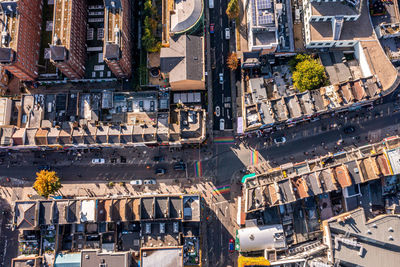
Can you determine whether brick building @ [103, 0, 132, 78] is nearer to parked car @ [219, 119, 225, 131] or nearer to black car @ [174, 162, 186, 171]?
black car @ [174, 162, 186, 171]

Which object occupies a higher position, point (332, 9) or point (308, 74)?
point (332, 9)

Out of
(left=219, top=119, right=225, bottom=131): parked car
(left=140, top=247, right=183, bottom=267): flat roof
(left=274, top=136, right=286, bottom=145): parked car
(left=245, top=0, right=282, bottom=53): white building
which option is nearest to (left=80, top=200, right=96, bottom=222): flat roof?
(left=140, top=247, right=183, bottom=267): flat roof

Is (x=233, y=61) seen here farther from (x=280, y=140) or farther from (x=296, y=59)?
(x=280, y=140)

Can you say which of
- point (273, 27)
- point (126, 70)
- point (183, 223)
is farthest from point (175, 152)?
point (273, 27)

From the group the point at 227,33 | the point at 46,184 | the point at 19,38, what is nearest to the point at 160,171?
the point at 46,184

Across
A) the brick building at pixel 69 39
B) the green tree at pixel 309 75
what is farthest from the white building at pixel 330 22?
the brick building at pixel 69 39

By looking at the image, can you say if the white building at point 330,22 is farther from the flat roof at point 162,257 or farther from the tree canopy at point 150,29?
the flat roof at point 162,257

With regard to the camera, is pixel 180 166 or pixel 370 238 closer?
pixel 370 238
